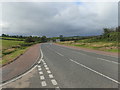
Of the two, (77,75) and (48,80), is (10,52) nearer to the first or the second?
(48,80)

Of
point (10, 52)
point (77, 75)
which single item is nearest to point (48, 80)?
point (77, 75)

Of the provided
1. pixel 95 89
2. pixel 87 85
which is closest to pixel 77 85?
pixel 87 85

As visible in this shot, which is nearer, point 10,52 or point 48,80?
point 48,80

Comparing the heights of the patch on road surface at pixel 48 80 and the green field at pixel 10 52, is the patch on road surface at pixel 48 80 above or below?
above

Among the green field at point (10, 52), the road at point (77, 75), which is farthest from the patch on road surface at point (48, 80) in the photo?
Answer: the green field at point (10, 52)

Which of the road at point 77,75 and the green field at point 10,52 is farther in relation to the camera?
the green field at point 10,52

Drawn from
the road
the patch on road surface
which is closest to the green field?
the road

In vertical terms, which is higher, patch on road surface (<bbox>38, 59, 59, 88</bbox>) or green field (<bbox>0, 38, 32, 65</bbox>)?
patch on road surface (<bbox>38, 59, 59, 88</bbox>)

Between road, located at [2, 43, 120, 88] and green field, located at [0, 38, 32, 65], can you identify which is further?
green field, located at [0, 38, 32, 65]

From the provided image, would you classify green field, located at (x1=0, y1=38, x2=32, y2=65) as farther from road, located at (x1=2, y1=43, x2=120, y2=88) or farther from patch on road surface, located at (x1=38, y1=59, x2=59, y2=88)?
patch on road surface, located at (x1=38, y1=59, x2=59, y2=88)

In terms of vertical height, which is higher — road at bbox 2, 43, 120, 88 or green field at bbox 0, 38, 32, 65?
road at bbox 2, 43, 120, 88

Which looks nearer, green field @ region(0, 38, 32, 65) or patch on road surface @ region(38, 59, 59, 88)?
patch on road surface @ region(38, 59, 59, 88)

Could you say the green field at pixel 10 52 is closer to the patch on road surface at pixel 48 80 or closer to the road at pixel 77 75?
the road at pixel 77 75

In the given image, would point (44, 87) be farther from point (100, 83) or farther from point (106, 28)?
point (106, 28)
